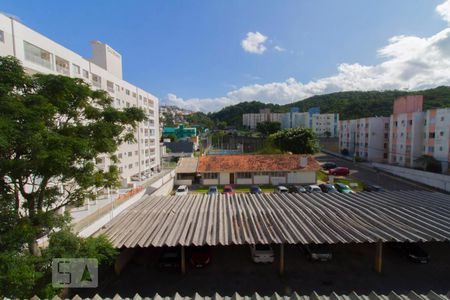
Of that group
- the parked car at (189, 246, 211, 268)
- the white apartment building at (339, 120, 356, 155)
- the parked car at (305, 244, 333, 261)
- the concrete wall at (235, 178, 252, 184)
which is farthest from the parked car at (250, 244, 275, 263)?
the white apartment building at (339, 120, 356, 155)

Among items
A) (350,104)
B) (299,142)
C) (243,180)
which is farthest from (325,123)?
(243,180)

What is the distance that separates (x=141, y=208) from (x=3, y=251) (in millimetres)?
9643

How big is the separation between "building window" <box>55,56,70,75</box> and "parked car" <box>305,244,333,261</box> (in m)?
25.7

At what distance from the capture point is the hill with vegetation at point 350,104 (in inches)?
2653

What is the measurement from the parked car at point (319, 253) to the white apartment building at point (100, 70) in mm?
11621

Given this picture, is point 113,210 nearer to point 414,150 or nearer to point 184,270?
point 184,270

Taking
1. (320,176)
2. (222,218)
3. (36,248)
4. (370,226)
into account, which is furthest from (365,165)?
(36,248)

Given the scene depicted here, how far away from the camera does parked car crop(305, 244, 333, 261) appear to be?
12078 mm

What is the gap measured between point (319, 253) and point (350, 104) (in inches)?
4083

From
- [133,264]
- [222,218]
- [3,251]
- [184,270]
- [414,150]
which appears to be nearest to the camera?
[3,251]

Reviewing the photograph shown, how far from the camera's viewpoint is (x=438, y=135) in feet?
114

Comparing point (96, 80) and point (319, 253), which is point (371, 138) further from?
point (96, 80)

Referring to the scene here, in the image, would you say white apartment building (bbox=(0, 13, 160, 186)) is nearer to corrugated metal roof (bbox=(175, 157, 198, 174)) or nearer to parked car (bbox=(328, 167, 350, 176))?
corrugated metal roof (bbox=(175, 157, 198, 174))

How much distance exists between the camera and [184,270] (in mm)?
11531
